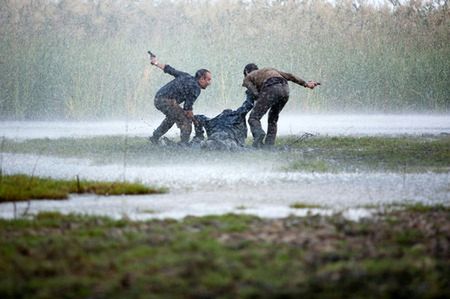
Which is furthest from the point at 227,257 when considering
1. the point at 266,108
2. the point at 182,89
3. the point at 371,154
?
the point at 182,89

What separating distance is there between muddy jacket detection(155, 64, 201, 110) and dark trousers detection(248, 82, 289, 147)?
1.32m

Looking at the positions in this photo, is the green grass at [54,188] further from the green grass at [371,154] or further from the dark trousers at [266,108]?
the dark trousers at [266,108]

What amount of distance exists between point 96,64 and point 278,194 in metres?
17.6

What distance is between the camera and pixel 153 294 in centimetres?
720

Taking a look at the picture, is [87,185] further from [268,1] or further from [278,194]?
[268,1]

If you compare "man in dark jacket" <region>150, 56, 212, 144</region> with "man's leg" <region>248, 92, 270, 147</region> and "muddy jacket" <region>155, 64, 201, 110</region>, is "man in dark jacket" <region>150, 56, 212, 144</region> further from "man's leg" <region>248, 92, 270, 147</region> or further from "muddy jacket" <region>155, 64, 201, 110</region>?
"man's leg" <region>248, 92, 270, 147</region>

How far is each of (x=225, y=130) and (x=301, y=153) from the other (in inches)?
81.5

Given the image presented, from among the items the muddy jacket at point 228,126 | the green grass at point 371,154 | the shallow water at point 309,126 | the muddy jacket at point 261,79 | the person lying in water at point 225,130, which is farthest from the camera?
the shallow water at point 309,126

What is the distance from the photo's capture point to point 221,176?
16.0 metres

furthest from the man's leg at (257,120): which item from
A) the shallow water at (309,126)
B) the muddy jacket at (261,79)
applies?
the shallow water at (309,126)

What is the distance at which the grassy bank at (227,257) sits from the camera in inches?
290

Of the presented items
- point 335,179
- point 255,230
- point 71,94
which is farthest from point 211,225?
point 71,94

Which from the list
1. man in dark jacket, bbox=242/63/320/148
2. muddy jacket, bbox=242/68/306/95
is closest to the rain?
man in dark jacket, bbox=242/63/320/148

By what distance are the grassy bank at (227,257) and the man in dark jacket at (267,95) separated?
10.8 metres
